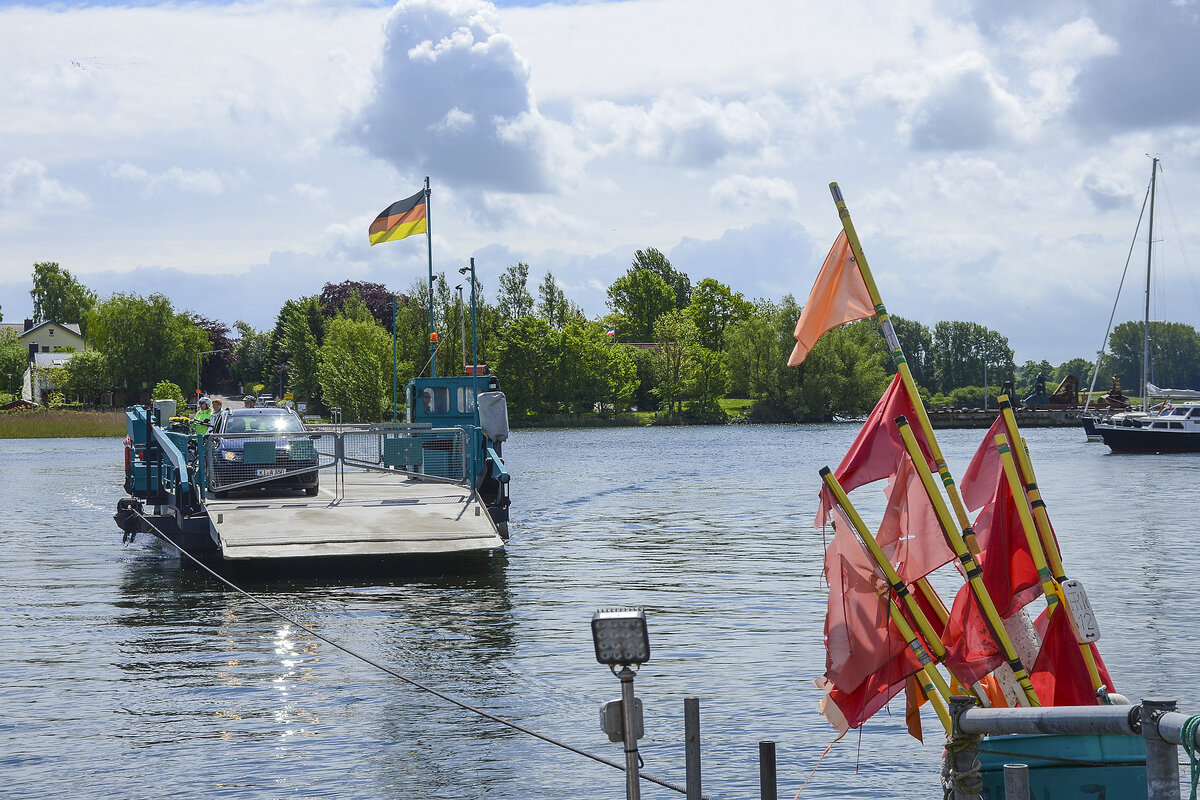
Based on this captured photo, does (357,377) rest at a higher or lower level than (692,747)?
higher

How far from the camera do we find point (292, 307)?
507ft

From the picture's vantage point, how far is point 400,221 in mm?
26953

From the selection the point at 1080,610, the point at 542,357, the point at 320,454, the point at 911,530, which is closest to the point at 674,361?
the point at 542,357

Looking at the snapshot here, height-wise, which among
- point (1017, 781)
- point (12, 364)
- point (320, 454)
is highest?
point (12, 364)

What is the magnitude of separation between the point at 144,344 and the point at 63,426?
26.7 m

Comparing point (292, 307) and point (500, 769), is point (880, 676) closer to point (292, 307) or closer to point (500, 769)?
point (500, 769)

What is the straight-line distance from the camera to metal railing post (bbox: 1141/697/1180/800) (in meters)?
4.88

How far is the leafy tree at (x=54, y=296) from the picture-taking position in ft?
578

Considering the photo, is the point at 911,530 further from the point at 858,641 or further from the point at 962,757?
the point at 962,757

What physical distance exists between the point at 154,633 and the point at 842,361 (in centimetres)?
10894

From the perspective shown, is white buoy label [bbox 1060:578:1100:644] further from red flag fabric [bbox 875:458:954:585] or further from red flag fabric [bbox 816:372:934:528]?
red flag fabric [bbox 816:372:934:528]

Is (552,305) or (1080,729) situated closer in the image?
(1080,729)

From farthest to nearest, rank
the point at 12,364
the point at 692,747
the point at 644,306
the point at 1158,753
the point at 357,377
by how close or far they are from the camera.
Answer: the point at 644,306
the point at 12,364
the point at 357,377
the point at 692,747
the point at 1158,753

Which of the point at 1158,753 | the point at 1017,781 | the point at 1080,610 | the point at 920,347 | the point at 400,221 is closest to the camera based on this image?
the point at 1158,753
